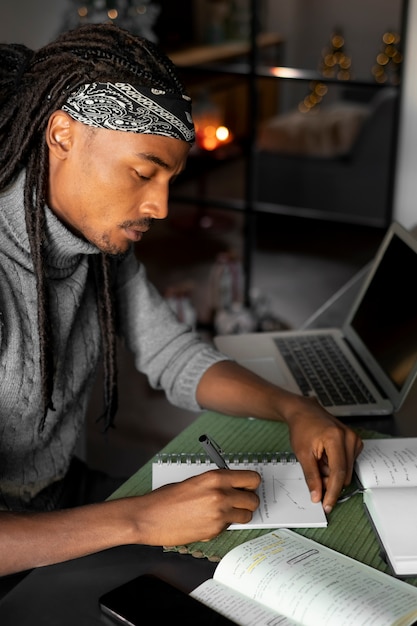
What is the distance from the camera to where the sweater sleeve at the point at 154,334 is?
158cm

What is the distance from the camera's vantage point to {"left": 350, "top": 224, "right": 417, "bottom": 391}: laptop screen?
1533mm

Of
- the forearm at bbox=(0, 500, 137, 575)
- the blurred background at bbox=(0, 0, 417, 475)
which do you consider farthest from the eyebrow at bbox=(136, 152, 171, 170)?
the blurred background at bbox=(0, 0, 417, 475)

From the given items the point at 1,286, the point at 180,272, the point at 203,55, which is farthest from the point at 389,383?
the point at 203,55

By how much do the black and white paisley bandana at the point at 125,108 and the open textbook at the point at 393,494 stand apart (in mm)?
539

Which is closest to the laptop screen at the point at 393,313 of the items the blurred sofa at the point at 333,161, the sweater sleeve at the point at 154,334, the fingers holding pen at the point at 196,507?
the sweater sleeve at the point at 154,334

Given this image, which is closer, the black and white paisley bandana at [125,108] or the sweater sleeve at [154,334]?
the black and white paisley bandana at [125,108]

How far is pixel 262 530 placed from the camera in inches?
44.3

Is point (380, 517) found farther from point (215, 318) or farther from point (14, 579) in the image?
point (215, 318)

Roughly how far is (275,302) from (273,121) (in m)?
1.44

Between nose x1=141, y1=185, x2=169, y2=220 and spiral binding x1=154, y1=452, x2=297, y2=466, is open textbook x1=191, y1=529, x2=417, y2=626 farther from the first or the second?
nose x1=141, y1=185, x2=169, y2=220

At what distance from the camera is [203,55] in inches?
185

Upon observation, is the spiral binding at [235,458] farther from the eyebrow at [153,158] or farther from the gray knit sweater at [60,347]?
the eyebrow at [153,158]

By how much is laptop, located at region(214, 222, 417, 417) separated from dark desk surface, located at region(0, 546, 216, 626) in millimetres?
480

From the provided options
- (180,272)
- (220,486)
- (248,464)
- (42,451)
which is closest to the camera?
(220,486)
